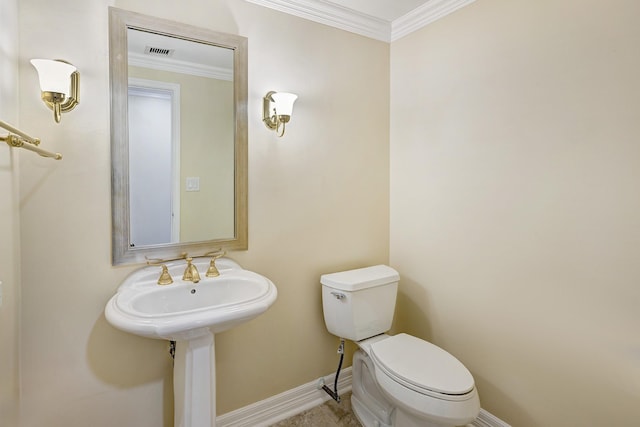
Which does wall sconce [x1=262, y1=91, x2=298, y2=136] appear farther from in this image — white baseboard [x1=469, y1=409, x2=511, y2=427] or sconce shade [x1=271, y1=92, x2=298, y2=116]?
white baseboard [x1=469, y1=409, x2=511, y2=427]

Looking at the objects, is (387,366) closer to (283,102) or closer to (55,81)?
(283,102)

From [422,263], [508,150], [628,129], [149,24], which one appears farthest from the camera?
[422,263]

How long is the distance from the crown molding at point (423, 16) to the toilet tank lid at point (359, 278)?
1.53 metres

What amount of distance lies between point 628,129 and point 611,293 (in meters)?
0.64

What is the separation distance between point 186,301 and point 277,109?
1036mm

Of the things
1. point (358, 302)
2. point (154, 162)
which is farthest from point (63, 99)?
point (358, 302)

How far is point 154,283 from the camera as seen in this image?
57.2 inches

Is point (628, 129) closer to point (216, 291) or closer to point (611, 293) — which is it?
point (611, 293)

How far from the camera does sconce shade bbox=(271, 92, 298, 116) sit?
5.52 feet

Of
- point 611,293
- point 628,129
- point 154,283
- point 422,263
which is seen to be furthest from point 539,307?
point 154,283

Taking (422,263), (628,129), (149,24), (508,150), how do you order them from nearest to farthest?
(628,129), (149,24), (508,150), (422,263)

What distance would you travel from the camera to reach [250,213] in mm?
1755

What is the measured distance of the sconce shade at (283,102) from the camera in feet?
5.52

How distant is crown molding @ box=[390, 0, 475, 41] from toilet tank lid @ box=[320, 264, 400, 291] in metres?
1.53
